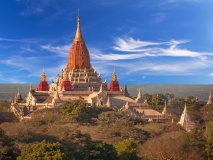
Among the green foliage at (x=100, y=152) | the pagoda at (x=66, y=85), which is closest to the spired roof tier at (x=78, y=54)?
the pagoda at (x=66, y=85)

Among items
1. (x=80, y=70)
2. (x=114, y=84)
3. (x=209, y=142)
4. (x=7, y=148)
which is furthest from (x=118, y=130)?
(x=80, y=70)

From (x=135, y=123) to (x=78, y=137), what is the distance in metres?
13.1

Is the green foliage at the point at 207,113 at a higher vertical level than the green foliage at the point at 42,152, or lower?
higher

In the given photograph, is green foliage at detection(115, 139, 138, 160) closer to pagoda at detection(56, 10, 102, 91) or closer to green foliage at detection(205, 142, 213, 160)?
green foliage at detection(205, 142, 213, 160)

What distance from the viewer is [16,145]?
2831 cm

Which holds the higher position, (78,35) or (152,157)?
(78,35)

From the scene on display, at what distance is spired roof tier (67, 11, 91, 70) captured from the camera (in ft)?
217

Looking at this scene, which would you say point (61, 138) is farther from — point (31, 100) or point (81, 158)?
point (31, 100)

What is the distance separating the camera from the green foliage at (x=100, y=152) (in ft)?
95.5

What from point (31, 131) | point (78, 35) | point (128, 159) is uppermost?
point (78, 35)

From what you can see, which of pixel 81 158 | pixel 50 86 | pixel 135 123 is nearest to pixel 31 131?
pixel 81 158

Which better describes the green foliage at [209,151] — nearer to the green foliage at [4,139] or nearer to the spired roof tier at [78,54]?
the green foliage at [4,139]

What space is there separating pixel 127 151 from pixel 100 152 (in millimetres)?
3286

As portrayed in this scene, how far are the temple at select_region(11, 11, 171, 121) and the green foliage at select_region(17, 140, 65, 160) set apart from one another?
21.7m
